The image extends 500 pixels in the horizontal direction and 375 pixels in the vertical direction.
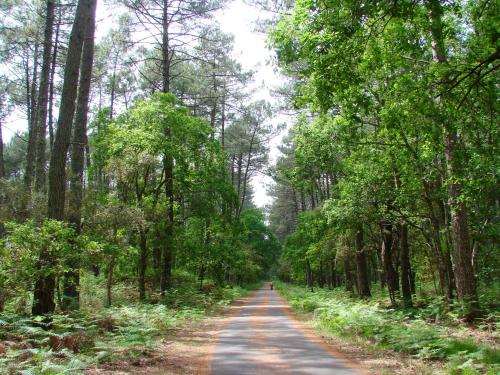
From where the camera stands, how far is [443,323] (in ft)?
38.6

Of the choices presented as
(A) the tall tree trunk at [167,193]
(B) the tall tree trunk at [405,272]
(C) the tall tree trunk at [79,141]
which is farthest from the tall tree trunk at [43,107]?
(B) the tall tree trunk at [405,272]

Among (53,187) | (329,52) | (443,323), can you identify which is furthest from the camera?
(443,323)

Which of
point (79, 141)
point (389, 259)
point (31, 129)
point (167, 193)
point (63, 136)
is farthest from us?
point (31, 129)

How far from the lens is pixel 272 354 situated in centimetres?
880

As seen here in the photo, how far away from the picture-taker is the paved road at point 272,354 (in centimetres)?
726

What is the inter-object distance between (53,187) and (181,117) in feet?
31.5

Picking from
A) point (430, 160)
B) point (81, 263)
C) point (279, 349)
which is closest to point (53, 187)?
point (81, 263)

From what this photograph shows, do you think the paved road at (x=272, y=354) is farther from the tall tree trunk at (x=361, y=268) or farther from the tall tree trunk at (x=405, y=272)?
the tall tree trunk at (x=361, y=268)

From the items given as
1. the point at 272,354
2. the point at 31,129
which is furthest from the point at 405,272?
the point at 31,129

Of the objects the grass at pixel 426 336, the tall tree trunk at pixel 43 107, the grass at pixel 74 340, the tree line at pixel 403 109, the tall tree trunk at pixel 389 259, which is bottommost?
the grass at pixel 426 336

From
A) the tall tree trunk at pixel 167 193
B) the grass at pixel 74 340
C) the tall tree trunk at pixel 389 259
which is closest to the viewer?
the grass at pixel 74 340

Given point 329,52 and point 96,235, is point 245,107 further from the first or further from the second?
point 329,52

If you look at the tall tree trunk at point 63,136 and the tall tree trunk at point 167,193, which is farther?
the tall tree trunk at point 167,193

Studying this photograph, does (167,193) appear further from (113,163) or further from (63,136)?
(63,136)
